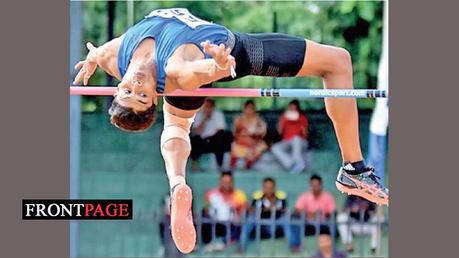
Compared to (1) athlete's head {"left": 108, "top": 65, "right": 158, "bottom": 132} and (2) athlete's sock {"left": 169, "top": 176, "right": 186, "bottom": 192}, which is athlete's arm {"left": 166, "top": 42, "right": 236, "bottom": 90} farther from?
(2) athlete's sock {"left": 169, "top": 176, "right": 186, "bottom": 192}

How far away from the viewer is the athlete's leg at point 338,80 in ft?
21.1

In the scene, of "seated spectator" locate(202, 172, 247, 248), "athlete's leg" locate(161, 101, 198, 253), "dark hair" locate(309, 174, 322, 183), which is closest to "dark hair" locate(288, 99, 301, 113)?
"dark hair" locate(309, 174, 322, 183)

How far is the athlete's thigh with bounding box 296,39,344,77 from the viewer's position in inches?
252

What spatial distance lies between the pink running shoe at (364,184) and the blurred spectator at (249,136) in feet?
5.84

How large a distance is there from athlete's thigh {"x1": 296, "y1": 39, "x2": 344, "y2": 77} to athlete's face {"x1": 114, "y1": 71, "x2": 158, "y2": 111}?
0.75 metres

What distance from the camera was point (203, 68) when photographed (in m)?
6.03

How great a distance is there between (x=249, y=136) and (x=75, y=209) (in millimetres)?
1490

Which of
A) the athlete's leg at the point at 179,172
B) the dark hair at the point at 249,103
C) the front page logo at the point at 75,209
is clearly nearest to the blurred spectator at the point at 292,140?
the dark hair at the point at 249,103

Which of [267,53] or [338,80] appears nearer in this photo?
[267,53]

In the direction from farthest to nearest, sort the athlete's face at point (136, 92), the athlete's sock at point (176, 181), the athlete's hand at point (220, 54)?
the athlete's sock at point (176, 181) < the athlete's face at point (136, 92) < the athlete's hand at point (220, 54)

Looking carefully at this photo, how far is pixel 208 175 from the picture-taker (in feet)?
28.2

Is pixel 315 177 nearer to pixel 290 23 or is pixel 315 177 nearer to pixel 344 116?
pixel 290 23

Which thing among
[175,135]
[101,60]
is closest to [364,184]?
[175,135]

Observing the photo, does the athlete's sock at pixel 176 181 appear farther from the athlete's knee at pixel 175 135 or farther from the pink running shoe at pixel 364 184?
the pink running shoe at pixel 364 184
